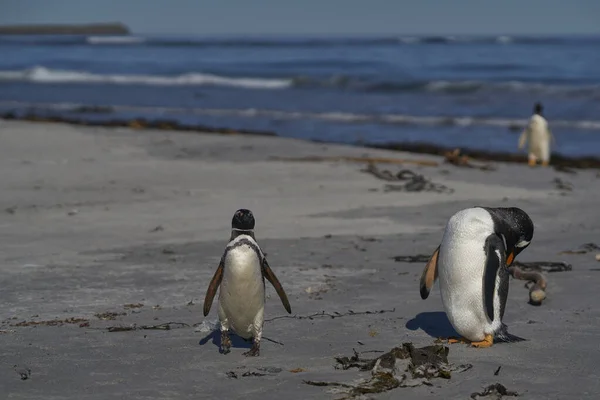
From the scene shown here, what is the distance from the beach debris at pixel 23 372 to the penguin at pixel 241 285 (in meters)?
0.90

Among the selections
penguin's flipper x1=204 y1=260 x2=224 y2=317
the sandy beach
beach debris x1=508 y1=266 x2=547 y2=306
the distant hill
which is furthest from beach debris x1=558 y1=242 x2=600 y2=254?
the distant hill

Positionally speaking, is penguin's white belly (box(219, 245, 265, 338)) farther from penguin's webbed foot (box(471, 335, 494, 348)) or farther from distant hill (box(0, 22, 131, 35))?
distant hill (box(0, 22, 131, 35))

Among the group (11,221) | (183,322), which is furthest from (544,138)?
(183,322)

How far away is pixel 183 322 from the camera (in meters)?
6.25

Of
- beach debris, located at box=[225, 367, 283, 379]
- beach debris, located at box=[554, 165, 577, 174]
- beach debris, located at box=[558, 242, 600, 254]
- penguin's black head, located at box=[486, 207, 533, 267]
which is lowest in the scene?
beach debris, located at box=[554, 165, 577, 174]

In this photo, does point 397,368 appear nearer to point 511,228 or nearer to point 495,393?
point 495,393

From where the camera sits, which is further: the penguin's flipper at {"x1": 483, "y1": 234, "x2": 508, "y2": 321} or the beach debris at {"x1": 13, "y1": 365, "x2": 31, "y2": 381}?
the penguin's flipper at {"x1": 483, "y1": 234, "x2": 508, "y2": 321}

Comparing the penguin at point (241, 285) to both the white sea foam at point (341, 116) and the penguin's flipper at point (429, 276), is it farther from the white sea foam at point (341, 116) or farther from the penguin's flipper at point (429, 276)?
the white sea foam at point (341, 116)

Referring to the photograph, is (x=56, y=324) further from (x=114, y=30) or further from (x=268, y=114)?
(x=114, y=30)

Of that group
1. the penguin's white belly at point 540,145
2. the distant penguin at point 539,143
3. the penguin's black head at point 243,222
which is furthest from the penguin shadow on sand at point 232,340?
the penguin's white belly at point 540,145

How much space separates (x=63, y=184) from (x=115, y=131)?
5.75m

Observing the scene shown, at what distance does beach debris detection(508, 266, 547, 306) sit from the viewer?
686 centimetres

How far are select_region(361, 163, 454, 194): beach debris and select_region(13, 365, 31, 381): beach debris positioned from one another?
282 inches

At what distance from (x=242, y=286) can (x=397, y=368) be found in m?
0.93
